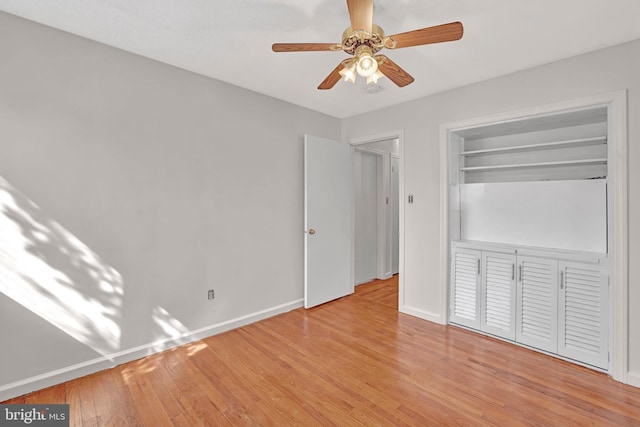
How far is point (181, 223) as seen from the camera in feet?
8.74

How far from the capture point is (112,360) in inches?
90.4

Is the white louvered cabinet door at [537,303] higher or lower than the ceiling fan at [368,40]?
lower

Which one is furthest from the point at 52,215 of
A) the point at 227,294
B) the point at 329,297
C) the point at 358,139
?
the point at 358,139

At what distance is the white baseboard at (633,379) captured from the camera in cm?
210

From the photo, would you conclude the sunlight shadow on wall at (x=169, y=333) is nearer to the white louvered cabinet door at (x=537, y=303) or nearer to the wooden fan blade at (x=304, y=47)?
the wooden fan blade at (x=304, y=47)

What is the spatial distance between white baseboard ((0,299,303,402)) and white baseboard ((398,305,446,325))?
5.29 feet

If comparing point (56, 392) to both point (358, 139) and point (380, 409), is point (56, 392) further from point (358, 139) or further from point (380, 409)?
point (358, 139)

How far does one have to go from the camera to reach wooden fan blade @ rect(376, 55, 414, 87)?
5.71 feet

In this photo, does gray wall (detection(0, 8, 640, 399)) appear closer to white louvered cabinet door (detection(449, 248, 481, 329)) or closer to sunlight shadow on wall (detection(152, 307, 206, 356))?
sunlight shadow on wall (detection(152, 307, 206, 356))

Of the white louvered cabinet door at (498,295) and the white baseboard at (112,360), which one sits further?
the white louvered cabinet door at (498,295)

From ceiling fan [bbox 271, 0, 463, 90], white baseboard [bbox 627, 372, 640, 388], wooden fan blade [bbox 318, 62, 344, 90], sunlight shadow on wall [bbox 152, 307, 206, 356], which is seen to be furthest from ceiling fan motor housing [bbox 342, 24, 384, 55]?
white baseboard [bbox 627, 372, 640, 388]

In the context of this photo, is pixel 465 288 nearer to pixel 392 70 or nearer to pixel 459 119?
pixel 459 119

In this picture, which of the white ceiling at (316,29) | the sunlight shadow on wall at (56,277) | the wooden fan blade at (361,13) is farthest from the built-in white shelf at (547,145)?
the sunlight shadow on wall at (56,277)

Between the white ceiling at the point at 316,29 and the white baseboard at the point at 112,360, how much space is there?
241 centimetres
